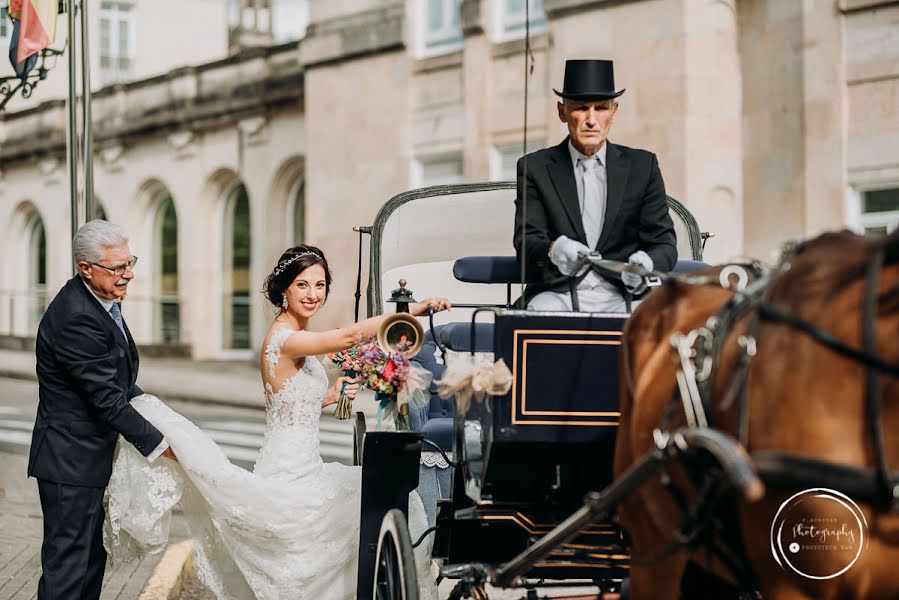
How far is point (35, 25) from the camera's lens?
898cm

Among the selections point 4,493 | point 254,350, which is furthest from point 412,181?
point 4,493

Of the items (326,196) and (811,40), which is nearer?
(811,40)

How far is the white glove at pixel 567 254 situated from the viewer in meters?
4.44

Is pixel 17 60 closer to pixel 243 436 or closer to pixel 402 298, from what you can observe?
pixel 243 436

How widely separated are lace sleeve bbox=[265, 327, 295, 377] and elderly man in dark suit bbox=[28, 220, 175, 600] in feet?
2.03

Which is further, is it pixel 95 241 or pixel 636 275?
pixel 95 241

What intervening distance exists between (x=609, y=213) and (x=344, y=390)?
147 cm

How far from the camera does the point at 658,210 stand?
4777 millimetres

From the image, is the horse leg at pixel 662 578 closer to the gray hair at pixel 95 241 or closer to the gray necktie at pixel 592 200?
the gray necktie at pixel 592 200

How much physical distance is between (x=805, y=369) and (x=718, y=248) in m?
11.4

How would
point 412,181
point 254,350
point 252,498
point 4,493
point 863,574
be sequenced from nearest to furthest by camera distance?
point 863,574, point 252,498, point 4,493, point 412,181, point 254,350

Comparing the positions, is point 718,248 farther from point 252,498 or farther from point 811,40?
point 252,498

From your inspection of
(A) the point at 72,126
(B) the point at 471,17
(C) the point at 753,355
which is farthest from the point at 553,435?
(B) the point at 471,17

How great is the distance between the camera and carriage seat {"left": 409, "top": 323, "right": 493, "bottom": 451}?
5074 millimetres
